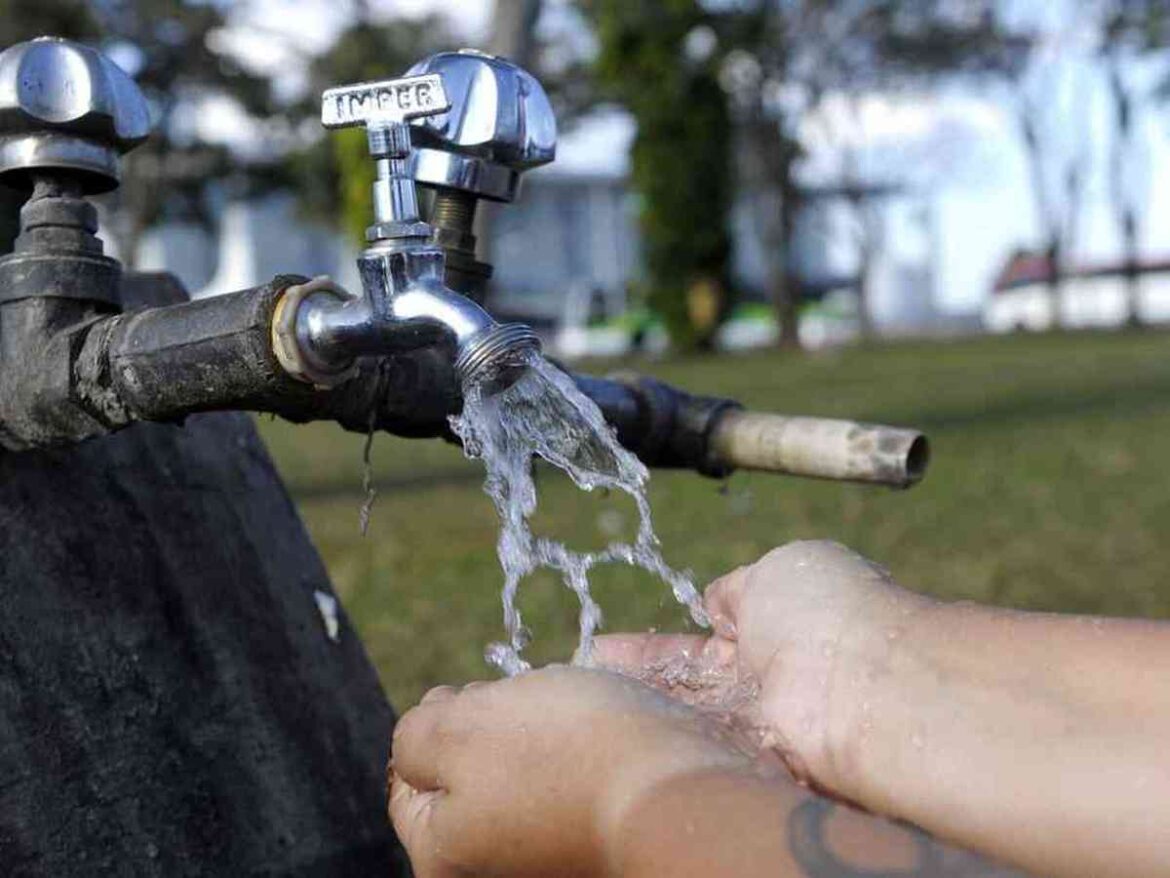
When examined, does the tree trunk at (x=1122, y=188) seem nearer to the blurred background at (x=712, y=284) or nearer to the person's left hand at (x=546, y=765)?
the blurred background at (x=712, y=284)

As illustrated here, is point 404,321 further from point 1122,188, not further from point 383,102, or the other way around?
point 1122,188

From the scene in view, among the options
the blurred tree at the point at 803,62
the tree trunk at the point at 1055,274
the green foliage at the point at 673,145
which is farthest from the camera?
the tree trunk at the point at 1055,274

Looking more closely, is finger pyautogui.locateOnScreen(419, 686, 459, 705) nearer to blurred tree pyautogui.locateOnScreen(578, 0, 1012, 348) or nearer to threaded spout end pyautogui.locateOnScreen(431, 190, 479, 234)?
threaded spout end pyautogui.locateOnScreen(431, 190, 479, 234)

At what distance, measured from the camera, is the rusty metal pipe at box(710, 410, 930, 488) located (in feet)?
4.30

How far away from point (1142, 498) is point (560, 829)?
17.7 feet

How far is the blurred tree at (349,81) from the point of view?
17969 mm

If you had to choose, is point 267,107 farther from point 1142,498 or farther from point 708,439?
point 708,439

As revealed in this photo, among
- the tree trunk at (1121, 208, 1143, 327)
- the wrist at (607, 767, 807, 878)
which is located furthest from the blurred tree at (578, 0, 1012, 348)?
the wrist at (607, 767, 807, 878)

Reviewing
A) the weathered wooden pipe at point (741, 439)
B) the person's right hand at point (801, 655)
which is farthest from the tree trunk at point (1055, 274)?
the person's right hand at point (801, 655)

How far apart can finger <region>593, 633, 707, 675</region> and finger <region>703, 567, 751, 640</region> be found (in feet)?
0.06

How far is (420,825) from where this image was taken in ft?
2.89

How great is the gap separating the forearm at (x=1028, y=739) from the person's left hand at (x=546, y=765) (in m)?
0.09

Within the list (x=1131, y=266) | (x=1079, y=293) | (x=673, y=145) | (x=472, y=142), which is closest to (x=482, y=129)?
(x=472, y=142)

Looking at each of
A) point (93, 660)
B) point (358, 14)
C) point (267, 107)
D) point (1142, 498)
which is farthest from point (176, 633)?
point (267, 107)
